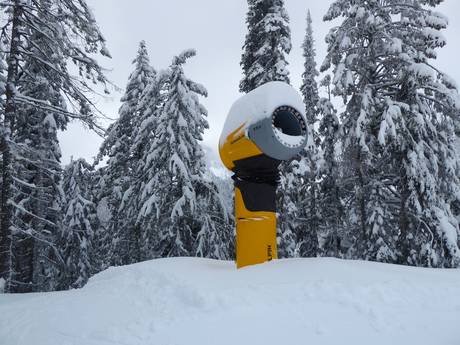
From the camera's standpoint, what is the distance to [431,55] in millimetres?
13305

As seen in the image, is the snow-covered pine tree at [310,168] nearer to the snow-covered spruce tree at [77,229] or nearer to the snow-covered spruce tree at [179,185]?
the snow-covered spruce tree at [179,185]

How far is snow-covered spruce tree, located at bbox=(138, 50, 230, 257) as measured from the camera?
15.1 meters

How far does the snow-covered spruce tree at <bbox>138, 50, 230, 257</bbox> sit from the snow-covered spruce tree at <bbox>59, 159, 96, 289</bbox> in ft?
27.8

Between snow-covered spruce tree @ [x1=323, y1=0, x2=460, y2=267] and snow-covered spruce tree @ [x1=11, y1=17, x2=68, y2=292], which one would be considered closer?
snow-covered spruce tree @ [x1=323, y1=0, x2=460, y2=267]

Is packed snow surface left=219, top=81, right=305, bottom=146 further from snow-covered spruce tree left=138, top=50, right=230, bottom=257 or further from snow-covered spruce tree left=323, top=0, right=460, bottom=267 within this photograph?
snow-covered spruce tree left=138, top=50, right=230, bottom=257

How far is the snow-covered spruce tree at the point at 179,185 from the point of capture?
15.1 meters

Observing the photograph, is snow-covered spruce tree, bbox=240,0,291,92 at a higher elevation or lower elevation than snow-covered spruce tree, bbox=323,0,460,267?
higher

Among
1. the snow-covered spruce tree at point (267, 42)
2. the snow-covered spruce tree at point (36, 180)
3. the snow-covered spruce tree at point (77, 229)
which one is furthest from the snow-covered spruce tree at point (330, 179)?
the snow-covered spruce tree at point (77, 229)

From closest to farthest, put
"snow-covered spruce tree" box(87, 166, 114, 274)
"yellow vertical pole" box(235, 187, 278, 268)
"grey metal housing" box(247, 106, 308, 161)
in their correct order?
"grey metal housing" box(247, 106, 308, 161) < "yellow vertical pole" box(235, 187, 278, 268) < "snow-covered spruce tree" box(87, 166, 114, 274)

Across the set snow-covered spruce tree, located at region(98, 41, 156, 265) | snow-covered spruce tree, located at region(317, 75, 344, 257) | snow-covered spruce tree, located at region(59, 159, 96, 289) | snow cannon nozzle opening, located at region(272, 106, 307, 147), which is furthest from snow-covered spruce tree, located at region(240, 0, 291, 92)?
snow-covered spruce tree, located at region(59, 159, 96, 289)

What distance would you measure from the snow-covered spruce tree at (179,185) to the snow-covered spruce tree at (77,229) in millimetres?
8475

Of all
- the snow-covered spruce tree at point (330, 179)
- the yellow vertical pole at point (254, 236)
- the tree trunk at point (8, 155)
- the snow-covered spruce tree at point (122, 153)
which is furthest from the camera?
the snow-covered spruce tree at point (122, 153)

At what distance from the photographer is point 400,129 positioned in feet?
38.8

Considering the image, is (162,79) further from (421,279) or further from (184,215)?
(421,279)
